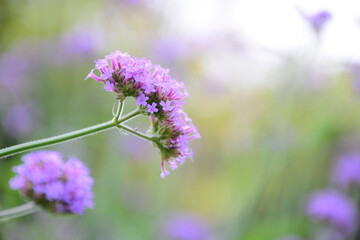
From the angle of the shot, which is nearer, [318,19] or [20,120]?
[318,19]

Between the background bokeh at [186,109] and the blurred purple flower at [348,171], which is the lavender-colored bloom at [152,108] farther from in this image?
the blurred purple flower at [348,171]

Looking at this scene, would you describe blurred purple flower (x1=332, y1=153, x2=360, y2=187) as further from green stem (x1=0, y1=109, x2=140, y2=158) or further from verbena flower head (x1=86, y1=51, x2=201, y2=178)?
green stem (x1=0, y1=109, x2=140, y2=158)

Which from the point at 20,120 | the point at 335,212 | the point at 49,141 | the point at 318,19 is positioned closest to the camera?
the point at 49,141

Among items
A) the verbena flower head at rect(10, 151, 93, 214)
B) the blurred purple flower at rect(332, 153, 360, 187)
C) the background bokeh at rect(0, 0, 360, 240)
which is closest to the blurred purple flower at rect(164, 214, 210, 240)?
the background bokeh at rect(0, 0, 360, 240)

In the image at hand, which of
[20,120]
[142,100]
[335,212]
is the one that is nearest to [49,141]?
[142,100]

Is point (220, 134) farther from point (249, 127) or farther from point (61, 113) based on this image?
point (61, 113)

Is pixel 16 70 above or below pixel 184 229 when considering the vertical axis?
above

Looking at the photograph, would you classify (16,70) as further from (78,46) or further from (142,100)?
(142,100)

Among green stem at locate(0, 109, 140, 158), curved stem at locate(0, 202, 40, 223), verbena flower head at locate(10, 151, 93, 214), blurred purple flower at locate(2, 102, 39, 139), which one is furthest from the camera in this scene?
blurred purple flower at locate(2, 102, 39, 139)
